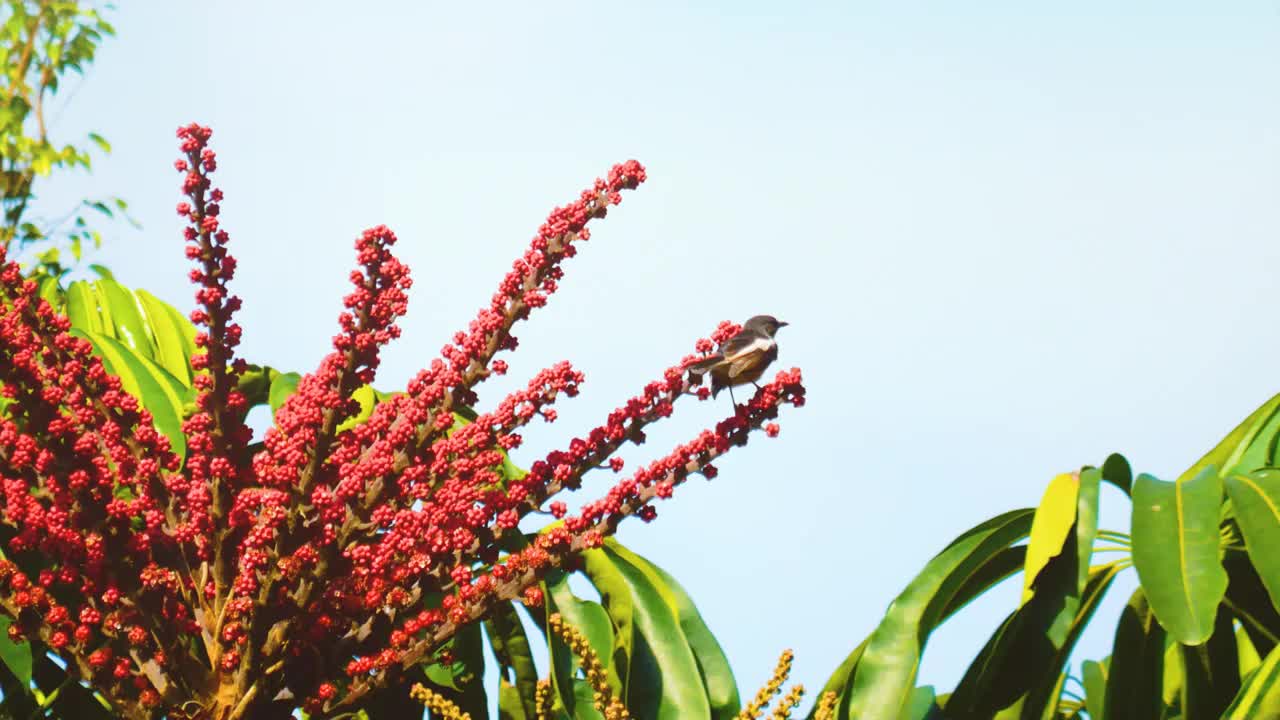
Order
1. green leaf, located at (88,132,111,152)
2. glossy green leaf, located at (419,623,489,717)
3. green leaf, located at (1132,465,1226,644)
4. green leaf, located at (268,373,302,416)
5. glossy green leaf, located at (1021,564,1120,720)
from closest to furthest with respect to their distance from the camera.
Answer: green leaf, located at (1132,465,1226,644) → glossy green leaf, located at (1021,564,1120,720) → glossy green leaf, located at (419,623,489,717) → green leaf, located at (268,373,302,416) → green leaf, located at (88,132,111,152)

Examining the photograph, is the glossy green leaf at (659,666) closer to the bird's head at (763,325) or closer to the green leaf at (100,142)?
the bird's head at (763,325)

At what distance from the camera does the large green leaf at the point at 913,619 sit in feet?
Answer: 6.43

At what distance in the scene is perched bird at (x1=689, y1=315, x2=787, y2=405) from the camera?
1899mm

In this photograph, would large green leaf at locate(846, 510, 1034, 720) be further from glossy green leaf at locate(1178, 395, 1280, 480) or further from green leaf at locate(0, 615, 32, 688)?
green leaf at locate(0, 615, 32, 688)

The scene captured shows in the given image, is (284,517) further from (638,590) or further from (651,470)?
(638,590)

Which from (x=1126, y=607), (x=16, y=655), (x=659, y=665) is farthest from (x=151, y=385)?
(x=1126, y=607)

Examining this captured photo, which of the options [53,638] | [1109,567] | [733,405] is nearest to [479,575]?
[733,405]

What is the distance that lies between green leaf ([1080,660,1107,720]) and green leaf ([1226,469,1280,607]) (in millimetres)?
825

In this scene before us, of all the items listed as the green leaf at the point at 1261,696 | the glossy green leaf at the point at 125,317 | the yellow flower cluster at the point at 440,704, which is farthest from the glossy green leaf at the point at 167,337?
the green leaf at the point at 1261,696

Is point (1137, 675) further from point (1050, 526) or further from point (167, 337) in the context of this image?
point (167, 337)

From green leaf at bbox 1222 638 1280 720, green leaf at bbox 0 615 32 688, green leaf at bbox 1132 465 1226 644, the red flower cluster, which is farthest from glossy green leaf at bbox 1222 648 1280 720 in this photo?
green leaf at bbox 0 615 32 688

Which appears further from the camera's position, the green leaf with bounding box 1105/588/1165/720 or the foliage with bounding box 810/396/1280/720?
the green leaf with bounding box 1105/588/1165/720

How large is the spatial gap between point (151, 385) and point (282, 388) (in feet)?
0.77

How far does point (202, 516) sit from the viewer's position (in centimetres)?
181
